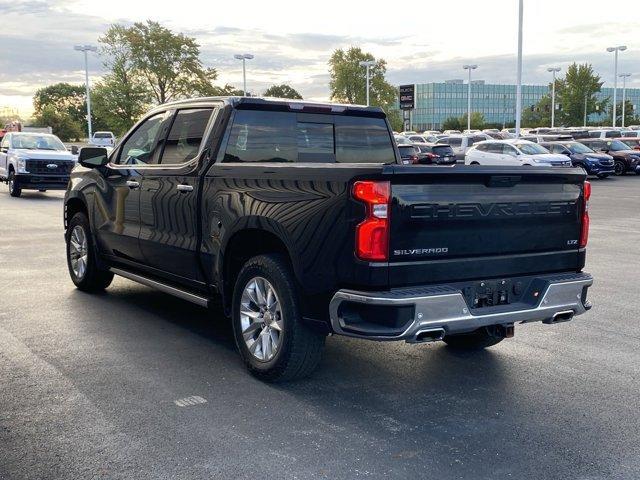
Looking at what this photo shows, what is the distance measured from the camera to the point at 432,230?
4.39m

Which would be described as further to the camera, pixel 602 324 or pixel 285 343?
pixel 602 324

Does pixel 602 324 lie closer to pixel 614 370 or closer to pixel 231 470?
pixel 614 370

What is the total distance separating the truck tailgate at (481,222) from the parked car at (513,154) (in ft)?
83.2

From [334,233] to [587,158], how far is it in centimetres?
3079

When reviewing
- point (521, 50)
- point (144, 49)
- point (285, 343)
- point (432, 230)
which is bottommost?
point (285, 343)

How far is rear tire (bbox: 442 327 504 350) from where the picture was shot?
229 inches

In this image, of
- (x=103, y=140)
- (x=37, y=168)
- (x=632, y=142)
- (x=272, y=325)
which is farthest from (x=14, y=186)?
(x=103, y=140)

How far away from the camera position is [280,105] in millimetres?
6031

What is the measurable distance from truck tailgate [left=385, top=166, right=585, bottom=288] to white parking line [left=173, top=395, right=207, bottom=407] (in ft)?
4.82

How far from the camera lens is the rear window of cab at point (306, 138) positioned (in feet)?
19.2

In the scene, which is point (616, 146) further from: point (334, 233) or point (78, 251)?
point (334, 233)

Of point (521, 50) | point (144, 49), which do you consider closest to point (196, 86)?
point (144, 49)

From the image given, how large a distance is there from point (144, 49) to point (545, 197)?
70217 millimetres

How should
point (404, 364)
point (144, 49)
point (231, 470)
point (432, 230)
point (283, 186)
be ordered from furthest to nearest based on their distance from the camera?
point (144, 49), point (404, 364), point (283, 186), point (432, 230), point (231, 470)
